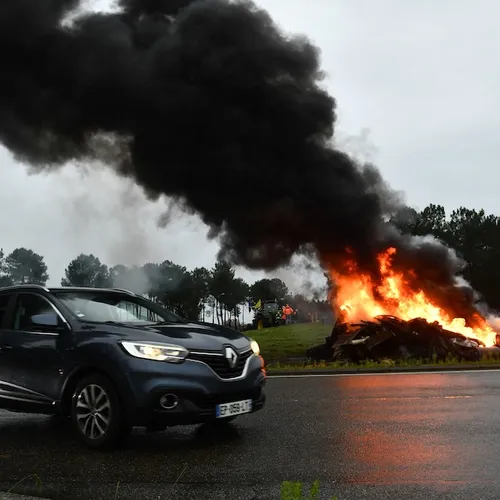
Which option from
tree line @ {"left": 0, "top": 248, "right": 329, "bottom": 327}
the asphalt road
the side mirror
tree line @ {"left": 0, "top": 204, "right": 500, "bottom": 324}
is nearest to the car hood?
the side mirror

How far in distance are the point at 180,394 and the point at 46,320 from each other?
163 centimetres

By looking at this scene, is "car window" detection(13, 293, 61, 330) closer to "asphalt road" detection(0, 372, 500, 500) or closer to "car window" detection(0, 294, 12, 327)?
"car window" detection(0, 294, 12, 327)

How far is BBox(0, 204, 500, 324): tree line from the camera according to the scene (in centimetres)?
5316

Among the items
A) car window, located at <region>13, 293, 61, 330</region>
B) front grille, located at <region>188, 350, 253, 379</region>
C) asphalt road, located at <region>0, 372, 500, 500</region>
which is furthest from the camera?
car window, located at <region>13, 293, 61, 330</region>

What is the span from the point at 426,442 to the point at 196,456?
2.15 metres

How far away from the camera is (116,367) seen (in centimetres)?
540

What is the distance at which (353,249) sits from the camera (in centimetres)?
2711

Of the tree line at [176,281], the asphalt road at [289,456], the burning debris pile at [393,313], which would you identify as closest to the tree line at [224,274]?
the tree line at [176,281]

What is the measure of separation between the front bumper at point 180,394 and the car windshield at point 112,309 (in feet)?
3.07

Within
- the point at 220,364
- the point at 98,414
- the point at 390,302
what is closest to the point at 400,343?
the point at 390,302

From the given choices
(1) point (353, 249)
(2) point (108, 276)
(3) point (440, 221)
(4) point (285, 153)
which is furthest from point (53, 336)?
(2) point (108, 276)

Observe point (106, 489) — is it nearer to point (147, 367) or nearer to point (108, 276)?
point (147, 367)

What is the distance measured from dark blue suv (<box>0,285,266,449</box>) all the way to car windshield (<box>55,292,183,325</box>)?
0.4 inches

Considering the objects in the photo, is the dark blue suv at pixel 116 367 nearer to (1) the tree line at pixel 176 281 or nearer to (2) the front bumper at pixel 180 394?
(2) the front bumper at pixel 180 394
